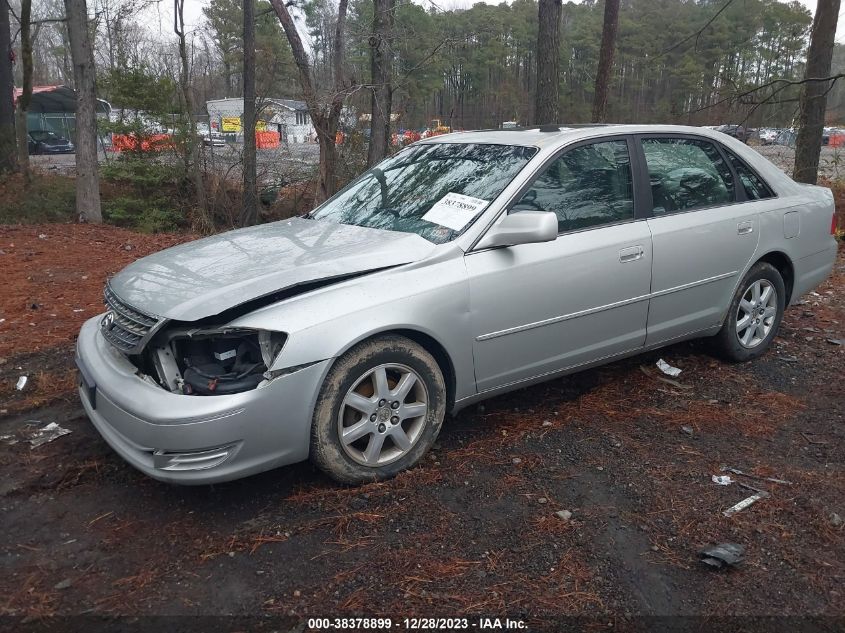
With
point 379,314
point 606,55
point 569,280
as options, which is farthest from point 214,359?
point 606,55

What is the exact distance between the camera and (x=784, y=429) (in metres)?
Result: 4.03

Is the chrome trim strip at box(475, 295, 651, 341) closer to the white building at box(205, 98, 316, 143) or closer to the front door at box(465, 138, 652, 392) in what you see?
the front door at box(465, 138, 652, 392)

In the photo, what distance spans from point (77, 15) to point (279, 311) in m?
11.4

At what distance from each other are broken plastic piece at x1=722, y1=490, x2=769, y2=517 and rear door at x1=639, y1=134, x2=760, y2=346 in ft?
4.29

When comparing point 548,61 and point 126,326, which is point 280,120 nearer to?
point 548,61

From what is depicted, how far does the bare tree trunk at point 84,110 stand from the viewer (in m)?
11.6

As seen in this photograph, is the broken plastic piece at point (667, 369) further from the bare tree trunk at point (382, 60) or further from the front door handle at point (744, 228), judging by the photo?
the bare tree trunk at point (382, 60)

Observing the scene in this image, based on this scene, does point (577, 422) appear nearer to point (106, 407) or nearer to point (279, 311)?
point (279, 311)

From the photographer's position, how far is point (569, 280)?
12.5ft

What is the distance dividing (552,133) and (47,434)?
3482 millimetres

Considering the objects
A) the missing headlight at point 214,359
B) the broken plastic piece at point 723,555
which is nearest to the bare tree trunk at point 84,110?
the missing headlight at point 214,359

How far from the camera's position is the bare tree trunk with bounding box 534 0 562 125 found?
980 centimetres

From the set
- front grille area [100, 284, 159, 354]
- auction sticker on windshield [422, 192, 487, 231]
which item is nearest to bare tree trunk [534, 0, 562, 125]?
auction sticker on windshield [422, 192, 487, 231]

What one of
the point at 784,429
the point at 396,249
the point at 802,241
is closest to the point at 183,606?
the point at 396,249
